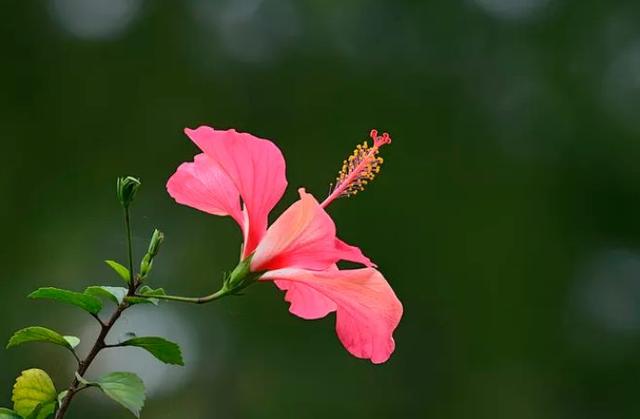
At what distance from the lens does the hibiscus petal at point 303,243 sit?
528 mm

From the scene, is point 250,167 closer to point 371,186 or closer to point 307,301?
point 307,301

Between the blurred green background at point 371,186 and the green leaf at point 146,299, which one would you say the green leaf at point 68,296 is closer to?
the green leaf at point 146,299

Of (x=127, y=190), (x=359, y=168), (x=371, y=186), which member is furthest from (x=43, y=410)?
(x=371, y=186)

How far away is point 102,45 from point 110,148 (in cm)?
40

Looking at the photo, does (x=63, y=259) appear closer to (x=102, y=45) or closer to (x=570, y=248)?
(x=102, y=45)

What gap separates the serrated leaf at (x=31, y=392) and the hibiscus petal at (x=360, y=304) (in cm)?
14

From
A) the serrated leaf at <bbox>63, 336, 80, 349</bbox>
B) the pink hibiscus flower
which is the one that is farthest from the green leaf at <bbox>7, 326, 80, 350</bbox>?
the pink hibiscus flower

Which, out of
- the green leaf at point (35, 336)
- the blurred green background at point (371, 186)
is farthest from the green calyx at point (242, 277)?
the blurred green background at point (371, 186)

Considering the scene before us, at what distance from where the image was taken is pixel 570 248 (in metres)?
3.34

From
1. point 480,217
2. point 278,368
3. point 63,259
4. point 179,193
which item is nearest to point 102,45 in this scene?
point 63,259

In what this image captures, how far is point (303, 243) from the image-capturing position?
0.54 m

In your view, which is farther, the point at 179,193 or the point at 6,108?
the point at 6,108

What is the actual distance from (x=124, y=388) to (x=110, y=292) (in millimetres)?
53

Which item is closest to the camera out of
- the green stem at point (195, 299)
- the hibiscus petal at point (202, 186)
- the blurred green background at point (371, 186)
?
the green stem at point (195, 299)
